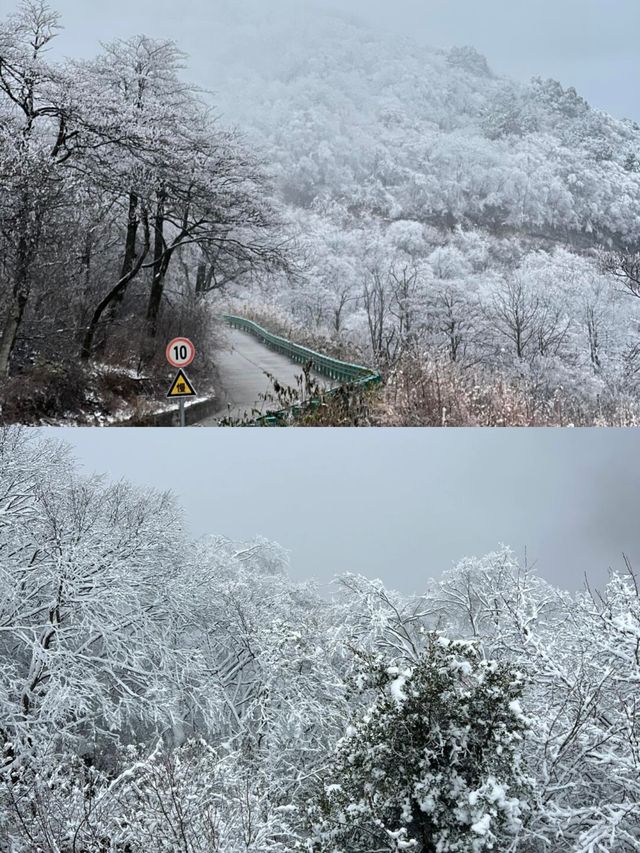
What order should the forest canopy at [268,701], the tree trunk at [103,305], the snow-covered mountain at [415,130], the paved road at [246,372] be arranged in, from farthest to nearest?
the snow-covered mountain at [415,130] < the tree trunk at [103,305] < the paved road at [246,372] < the forest canopy at [268,701]

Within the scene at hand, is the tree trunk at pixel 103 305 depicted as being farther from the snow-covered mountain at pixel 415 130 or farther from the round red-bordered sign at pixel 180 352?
the snow-covered mountain at pixel 415 130


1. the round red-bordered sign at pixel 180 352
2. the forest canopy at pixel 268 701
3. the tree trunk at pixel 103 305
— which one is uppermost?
the tree trunk at pixel 103 305

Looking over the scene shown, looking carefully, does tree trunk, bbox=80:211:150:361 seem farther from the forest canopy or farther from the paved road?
the forest canopy

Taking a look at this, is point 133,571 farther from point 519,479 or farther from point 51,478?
point 519,479

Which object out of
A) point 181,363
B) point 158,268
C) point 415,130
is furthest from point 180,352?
point 415,130

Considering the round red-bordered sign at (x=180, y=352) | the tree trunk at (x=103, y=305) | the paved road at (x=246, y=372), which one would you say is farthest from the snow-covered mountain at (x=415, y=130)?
the round red-bordered sign at (x=180, y=352)

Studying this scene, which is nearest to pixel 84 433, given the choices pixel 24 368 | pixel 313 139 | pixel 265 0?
pixel 24 368
